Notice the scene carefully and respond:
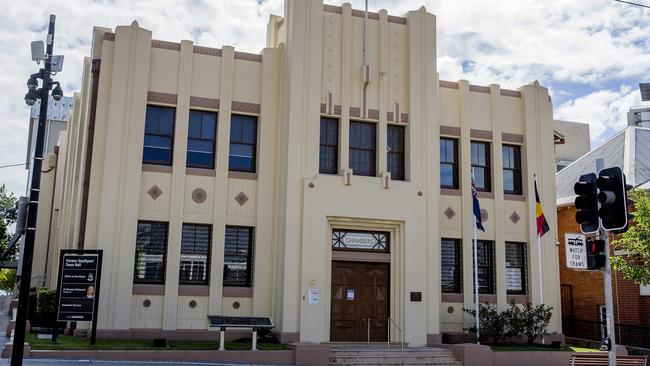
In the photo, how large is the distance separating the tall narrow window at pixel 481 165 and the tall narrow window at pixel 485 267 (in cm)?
210

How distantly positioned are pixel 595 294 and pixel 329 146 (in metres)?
13.2

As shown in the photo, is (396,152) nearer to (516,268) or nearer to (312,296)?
(312,296)

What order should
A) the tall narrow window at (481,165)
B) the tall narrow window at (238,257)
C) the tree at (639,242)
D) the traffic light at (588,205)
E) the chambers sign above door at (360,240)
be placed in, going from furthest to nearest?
the tall narrow window at (481,165), the chambers sign above door at (360,240), the tall narrow window at (238,257), the tree at (639,242), the traffic light at (588,205)

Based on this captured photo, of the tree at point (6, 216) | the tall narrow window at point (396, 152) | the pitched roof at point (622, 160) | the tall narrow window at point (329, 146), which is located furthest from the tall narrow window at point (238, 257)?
the tree at point (6, 216)

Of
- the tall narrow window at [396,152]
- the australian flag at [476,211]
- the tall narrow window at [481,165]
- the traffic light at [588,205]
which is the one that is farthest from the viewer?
the tall narrow window at [481,165]

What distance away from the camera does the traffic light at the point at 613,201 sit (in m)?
12.3

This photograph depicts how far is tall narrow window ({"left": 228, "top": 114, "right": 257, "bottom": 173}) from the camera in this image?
2356 cm

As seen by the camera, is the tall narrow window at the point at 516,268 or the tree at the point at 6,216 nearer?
the tall narrow window at the point at 516,268

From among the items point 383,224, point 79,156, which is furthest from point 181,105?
point 383,224

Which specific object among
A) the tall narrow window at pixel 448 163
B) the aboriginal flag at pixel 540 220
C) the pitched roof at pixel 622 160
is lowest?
the aboriginal flag at pixel 540 220

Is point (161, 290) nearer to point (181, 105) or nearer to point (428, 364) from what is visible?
point (181, 105)

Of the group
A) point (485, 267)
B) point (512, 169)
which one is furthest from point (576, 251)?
point (512, 169)

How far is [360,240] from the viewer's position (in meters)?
23.2

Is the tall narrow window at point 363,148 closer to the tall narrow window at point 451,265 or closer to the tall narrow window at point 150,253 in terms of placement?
the tall narrow window at point 451,265
